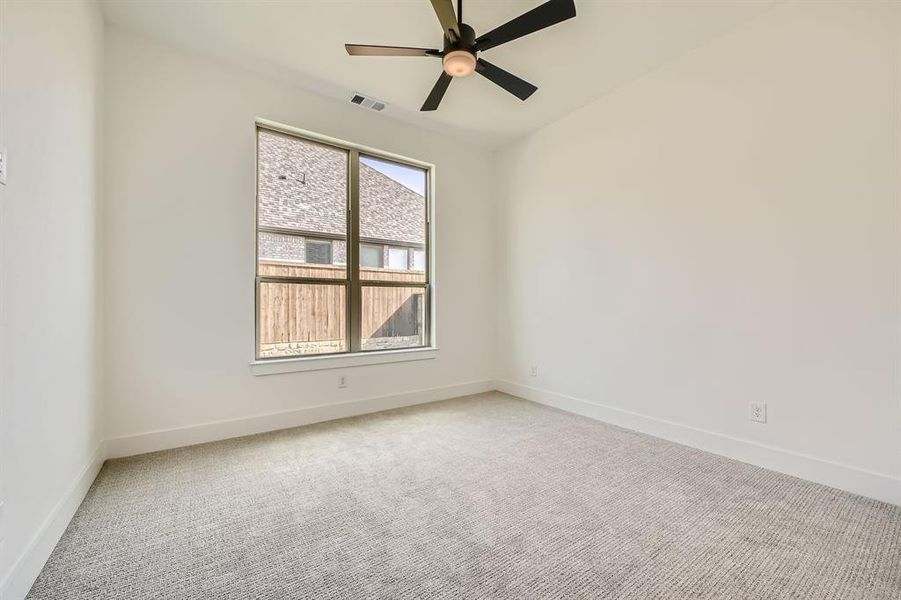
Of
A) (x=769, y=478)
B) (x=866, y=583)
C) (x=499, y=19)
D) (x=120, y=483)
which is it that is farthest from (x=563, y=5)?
(x=120, y=483)

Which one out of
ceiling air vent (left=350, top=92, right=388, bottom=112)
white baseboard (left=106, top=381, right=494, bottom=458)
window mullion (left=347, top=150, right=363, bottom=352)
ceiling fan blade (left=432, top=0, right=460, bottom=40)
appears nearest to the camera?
ceiling fan blade (left=432, top=0, right=460, bottom=40)

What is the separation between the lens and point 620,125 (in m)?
3.21

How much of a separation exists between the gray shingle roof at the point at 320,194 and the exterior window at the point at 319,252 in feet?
0.36

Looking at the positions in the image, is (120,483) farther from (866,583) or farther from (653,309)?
(653,309)

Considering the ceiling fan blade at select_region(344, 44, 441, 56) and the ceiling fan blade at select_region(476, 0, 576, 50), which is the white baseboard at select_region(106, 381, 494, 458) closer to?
the ceiling fan blade at select_region(344, 44, 441, 56)

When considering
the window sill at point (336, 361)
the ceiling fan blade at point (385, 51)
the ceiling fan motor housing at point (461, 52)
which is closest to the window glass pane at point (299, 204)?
the window sill at point (336, 361)

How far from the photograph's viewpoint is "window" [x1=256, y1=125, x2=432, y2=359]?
317 centimetres

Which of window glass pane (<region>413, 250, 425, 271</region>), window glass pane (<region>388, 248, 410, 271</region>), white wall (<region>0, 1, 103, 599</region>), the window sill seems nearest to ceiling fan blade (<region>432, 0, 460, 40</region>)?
white wall (<region>0, 1, 103, 599</region>)

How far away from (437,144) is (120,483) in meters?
3.75

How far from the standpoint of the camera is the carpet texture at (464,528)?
1.38 m

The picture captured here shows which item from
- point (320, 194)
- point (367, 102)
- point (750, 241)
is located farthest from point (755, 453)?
point (367, 102)

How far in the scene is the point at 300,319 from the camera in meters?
3.30

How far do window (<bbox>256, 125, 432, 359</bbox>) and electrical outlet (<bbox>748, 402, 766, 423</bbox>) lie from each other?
2.76 m

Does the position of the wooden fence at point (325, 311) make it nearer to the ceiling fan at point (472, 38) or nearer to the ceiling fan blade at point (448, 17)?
the ceiling fan at point (472, 38)
